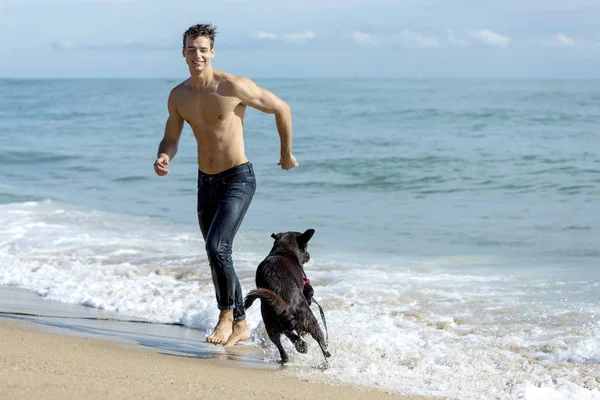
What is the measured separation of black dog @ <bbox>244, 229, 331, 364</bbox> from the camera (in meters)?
5.25

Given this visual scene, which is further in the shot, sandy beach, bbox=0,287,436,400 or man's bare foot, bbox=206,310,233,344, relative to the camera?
man's bare foot, bbox=206,310,233,344

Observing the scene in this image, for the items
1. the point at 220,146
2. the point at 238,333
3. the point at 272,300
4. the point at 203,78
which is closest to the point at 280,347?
the point at 272,300

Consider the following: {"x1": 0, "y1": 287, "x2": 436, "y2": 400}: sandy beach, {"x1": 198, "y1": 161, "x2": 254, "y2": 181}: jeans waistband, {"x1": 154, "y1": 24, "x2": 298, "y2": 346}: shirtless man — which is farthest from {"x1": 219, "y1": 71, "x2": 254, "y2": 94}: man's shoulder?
{"x1": 0, "y1": 287, "x2": 436, "y2": 400}: sandy beach

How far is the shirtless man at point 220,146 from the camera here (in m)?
5.74

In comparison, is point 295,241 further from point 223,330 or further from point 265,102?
point 265,102

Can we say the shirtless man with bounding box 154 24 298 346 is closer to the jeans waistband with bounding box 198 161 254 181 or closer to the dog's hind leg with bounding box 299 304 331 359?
the jeans waistband with bounding box 198 161 254 181

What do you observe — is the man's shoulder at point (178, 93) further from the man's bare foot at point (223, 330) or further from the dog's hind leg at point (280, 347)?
the dog's hind leg at point (280, 347)

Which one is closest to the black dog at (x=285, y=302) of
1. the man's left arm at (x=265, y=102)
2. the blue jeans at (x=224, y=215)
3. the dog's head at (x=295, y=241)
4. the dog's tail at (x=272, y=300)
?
the dog's tail at (x=272, y=300)

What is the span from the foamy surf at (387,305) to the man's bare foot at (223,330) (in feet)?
1.13

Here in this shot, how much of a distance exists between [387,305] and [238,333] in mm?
2176

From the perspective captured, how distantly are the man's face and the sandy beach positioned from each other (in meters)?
2.01

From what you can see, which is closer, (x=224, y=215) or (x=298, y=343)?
(x=298, y=343)

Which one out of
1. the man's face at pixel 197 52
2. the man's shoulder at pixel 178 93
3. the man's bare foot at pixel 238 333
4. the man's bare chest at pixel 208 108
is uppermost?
the man's face at pixel 197 52

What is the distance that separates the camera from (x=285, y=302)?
526cm
